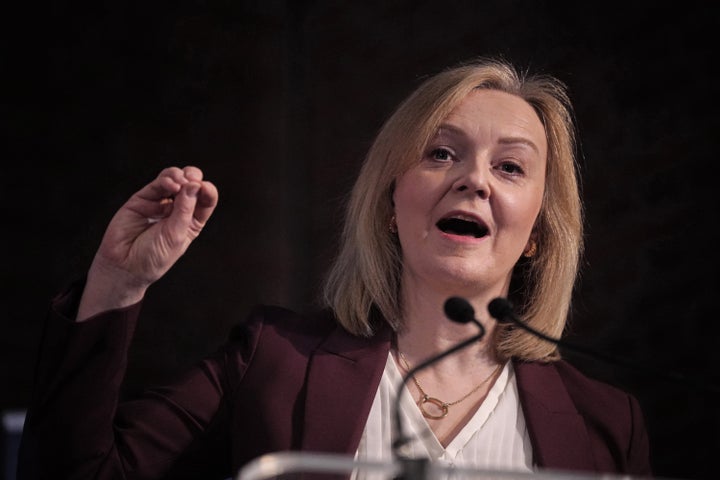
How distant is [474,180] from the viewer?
1860mm

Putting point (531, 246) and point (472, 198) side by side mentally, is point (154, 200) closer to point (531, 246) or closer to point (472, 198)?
point (472, 198)

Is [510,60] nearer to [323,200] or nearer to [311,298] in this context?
[323,200]

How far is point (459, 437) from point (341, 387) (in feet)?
0.68

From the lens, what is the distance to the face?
1.86 m

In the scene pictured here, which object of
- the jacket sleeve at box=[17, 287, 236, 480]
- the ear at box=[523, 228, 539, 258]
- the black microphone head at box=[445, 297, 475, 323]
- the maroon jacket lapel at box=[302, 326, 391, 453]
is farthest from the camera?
the ear at box=[523, 228, 539, 258]

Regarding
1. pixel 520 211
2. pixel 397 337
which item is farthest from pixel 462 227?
pixel 397 337

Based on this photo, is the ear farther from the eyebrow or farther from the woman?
the eyebrow

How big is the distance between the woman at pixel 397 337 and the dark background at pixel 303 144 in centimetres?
71

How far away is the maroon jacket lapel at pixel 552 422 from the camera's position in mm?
1780

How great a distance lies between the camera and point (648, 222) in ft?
8.95

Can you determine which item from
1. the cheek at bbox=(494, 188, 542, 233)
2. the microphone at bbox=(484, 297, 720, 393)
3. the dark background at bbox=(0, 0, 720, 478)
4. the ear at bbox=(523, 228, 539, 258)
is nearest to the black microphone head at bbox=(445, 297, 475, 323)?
the microphone at bbox=(484, 297, 720, 393)

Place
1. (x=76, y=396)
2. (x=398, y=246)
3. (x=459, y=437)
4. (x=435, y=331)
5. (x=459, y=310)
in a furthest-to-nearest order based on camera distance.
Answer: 1. (x=398, y=246)
2. (x=435, y=331)
3. (x=459, y=437)
4. (x=76, y=396)
5. (x=459, y=310)

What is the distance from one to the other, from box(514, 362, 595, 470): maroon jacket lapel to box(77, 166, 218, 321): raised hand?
25.1 inches

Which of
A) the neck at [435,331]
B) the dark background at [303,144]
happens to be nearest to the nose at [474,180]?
the neck at [435,331]
